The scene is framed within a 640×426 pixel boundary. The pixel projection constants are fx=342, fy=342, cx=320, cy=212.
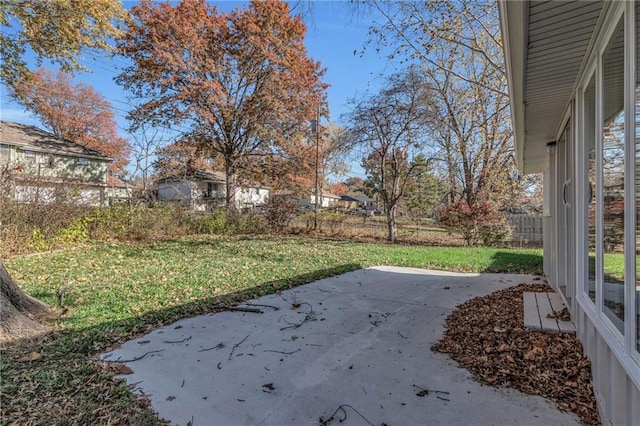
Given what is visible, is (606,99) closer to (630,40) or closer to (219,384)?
(630,40)

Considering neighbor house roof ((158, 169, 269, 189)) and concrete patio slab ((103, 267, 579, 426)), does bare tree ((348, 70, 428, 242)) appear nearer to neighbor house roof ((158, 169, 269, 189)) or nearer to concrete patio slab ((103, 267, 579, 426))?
neighbor house roof ((158, 169, 269, 189))

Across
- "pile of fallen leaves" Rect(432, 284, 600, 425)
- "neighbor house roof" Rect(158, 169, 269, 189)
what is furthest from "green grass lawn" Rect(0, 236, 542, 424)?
"neighbor house roof" Rect(158, 169, 269, 189)

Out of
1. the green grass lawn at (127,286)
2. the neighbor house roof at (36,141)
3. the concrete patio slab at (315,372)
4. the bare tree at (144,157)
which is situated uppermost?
the neighbor house roof at (36,141)

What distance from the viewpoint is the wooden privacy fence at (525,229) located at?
39.4ft

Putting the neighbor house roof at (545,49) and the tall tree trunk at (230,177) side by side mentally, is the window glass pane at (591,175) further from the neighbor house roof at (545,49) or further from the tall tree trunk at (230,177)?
the tall tree trunk at (230,177)

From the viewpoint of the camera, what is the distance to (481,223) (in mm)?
11852

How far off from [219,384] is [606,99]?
3009 mm

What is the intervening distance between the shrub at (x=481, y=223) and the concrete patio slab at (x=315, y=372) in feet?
A: 27.6

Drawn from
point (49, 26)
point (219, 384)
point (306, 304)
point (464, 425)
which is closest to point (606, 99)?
point (464, 425)

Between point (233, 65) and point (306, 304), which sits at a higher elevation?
point (233, 65)

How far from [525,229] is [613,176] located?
11.7 metres

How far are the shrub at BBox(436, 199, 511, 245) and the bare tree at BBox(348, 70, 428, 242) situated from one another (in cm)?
241

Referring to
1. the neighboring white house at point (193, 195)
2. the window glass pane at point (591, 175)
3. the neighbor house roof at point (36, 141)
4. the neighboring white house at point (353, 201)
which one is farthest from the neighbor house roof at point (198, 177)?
the neighboring white house at point (353, 201)

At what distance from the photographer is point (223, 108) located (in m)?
17.1
